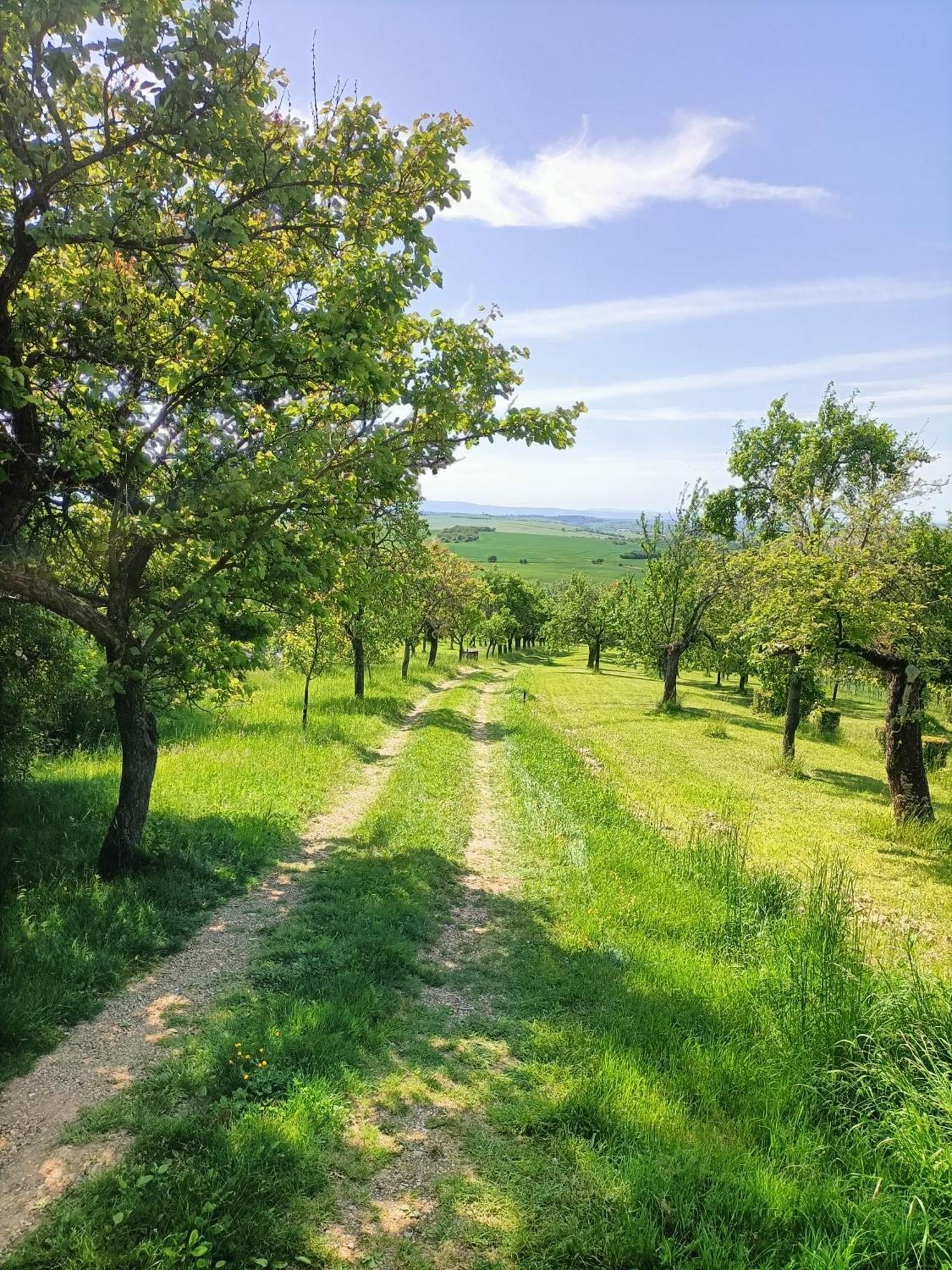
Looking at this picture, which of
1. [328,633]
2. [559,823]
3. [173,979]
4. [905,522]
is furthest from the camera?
[328,633]

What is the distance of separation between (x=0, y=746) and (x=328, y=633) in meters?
11.2

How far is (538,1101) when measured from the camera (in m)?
5.39

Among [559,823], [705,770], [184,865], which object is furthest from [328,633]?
[705,770]

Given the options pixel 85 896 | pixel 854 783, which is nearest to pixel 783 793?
pixel 854 783

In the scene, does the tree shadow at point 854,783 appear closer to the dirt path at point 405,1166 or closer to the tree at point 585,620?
the dirt path at point 405,1166

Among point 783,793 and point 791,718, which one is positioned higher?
point 791,718

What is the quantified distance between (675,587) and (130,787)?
37016mm

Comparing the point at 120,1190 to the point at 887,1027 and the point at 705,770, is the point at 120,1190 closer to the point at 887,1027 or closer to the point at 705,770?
the point at 887,1027

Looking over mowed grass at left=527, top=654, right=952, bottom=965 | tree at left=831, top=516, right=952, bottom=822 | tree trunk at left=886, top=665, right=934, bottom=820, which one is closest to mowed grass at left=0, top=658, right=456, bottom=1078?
mowed grass at left=527, top=654, right=952, bottom=965

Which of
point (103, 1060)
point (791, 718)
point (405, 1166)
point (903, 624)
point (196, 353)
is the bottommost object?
point (103, 1060)

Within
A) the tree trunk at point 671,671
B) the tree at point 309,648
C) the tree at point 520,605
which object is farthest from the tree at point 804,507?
the tree at point 520,605

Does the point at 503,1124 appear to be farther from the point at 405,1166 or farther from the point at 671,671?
the point at 671,671

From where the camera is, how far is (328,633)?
70.9 ft

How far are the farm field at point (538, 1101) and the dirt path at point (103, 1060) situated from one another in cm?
19
